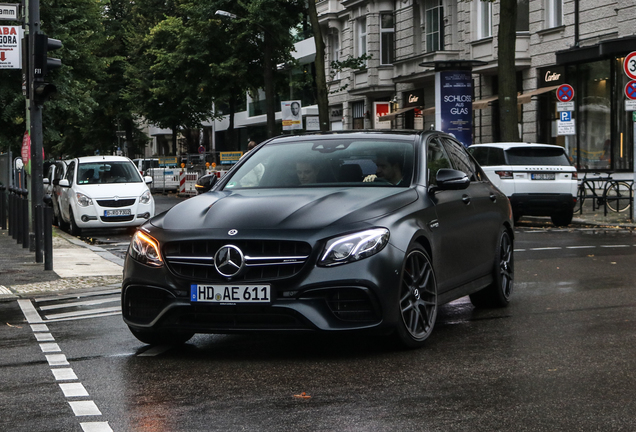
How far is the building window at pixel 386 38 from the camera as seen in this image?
148 feet

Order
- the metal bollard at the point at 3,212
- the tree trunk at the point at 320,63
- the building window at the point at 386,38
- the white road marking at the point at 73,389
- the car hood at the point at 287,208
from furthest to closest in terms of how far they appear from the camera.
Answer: the building window at the point at 386,38, the tree trunk at the point at 320,63, the metal bollard at the point at 3,212, the car hood at the point at 287,208, the white road marking at the point at 73,389

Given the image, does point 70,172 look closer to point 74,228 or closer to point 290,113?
point 74,228

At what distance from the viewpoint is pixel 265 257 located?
6.36 metres

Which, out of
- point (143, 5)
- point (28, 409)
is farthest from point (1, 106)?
point (143, 5)

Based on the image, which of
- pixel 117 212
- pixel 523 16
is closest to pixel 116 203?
pixel 117 212

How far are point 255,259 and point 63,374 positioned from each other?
1374mm

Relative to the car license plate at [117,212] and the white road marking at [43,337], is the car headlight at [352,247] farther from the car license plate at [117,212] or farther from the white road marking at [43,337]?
the car license plate at [117,212]

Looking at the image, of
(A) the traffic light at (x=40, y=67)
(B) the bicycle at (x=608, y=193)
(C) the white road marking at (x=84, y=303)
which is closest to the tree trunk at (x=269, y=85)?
(B) the bicycle at (x=608, y=193)

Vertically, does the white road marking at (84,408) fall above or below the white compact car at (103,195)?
below

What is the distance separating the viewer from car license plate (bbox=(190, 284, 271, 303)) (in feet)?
20.8

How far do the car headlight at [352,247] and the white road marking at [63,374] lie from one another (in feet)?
5.45

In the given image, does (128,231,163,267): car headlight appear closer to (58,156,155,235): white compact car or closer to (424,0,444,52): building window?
(58,156,155,235): white compact car

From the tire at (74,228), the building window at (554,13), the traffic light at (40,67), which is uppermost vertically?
the building window at (554,13)

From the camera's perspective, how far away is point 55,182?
2273 cm
